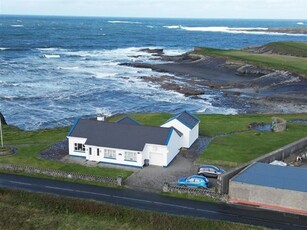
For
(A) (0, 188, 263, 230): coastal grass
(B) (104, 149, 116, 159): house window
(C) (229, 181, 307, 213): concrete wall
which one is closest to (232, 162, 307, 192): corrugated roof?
(C) (229, 181, 307, 213): concrete wall

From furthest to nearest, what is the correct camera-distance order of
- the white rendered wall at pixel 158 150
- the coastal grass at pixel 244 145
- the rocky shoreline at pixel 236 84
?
1. the rocky shoreline at pixel 236 84
2. the coastal grass at pixel 244 145
3. the white rendered wall at pixel 158 150

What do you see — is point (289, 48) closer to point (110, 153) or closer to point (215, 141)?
point (215, 141)

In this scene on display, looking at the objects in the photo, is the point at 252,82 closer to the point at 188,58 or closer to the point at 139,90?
the point at 139,90

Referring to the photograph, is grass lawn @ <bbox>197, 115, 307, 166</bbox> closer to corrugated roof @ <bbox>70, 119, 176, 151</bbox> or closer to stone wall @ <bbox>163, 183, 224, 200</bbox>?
corrugated roof @ <bbox>70, 119, 176, 151</bbox>

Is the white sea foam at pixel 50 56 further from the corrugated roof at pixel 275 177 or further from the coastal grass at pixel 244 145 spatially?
the corrugated roof at pixel 275 177

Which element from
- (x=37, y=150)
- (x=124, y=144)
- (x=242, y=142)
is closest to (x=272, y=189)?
(x=124, y=144)

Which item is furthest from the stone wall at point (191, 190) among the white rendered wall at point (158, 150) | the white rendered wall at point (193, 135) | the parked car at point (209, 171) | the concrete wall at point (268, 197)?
the white rendered wall at point (193, 135)
